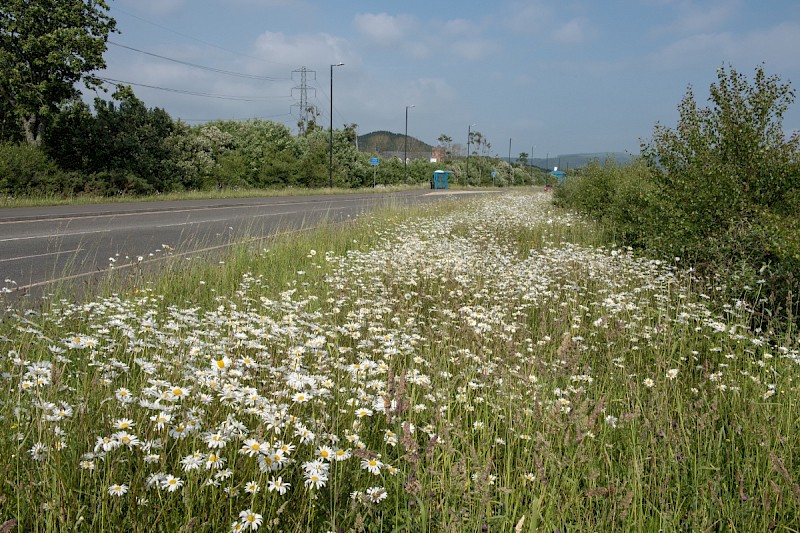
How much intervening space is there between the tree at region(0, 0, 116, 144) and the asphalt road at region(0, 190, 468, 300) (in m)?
8.29

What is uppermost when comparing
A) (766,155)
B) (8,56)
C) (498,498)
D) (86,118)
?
(8,56)

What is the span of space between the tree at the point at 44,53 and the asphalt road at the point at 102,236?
326 inches

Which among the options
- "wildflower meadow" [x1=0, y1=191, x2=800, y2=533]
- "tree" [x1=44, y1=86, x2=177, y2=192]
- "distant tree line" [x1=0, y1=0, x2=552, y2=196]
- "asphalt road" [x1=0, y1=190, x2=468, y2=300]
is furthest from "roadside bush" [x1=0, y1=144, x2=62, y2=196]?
"wildflower meadow" [x1=0, y1=191, x2=800, y2=533]

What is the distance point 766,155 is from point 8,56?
26.3 meters

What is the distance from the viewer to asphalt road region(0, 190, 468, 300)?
8.05 metres

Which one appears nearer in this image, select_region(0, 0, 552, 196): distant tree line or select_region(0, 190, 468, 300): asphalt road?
select_region(0, 190, 468, 300): asphalt road

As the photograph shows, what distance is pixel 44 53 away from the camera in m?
23.0

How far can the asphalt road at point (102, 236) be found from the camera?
8.05 meters

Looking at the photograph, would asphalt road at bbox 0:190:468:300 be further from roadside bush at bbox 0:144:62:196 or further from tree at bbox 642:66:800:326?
tree at bbox 642:66:800:326

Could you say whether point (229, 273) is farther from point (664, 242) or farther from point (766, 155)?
point (766, 155)

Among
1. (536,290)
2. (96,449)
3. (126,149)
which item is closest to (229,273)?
(536,290)

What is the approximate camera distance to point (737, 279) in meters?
5.84

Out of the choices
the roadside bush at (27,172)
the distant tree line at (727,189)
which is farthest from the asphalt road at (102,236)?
the distant tree line at (727,189)

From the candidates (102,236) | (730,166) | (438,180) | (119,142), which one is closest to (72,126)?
(119,142)
